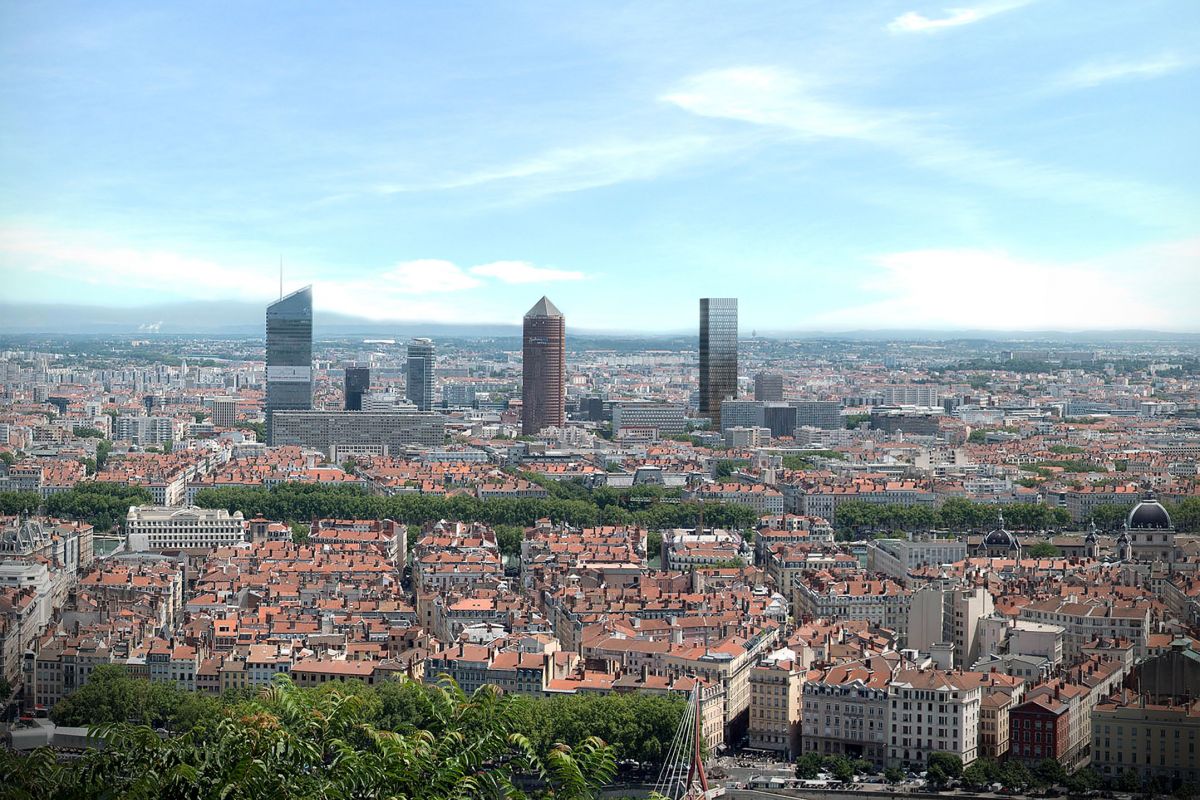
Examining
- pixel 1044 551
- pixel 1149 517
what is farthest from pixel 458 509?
pixel 1149 517

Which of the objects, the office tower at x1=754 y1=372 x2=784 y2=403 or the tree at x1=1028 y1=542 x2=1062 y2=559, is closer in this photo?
the tree at x1=1028 y1=542 x2=1062 y2=559

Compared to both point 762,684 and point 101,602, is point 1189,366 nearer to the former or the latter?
point 762,684

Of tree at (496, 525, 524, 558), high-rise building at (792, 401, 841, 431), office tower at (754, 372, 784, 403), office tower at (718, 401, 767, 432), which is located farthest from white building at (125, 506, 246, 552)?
office tower at (754, 372, 784, 403)

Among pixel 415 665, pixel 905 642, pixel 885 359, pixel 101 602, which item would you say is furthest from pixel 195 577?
pixel 885 359

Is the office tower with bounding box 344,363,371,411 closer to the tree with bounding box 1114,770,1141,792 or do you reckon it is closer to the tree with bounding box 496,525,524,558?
the tree with bounding box 496,525,524,558

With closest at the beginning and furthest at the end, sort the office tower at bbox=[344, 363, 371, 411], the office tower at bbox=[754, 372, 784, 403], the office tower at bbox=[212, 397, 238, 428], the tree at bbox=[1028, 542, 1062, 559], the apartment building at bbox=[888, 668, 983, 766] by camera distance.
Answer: the apartment building at bbox=[888, 668, 983, 766], the tree at bbox=[1028, 542, 1062, 559], the office tower at bbox=[212, 397, 238, 428], the office tower at bbox=[344, 363, 371, 411], the office tower at bbox=[754, 372, 784, 403]

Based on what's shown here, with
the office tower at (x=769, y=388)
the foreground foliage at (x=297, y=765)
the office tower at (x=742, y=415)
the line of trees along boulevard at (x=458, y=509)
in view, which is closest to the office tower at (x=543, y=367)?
the office tower at (x=742, y=415)
